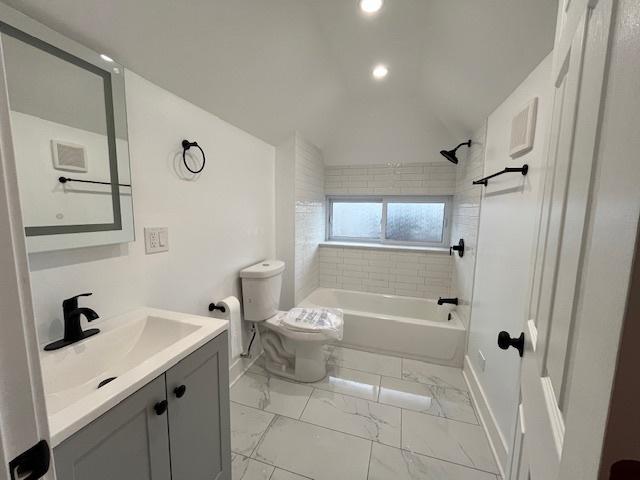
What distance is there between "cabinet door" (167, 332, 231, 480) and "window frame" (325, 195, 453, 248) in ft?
8.59

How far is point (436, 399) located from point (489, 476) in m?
0.54

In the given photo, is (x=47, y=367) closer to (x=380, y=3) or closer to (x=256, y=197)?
(x=256, y=197)

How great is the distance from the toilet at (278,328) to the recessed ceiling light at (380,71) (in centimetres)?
178

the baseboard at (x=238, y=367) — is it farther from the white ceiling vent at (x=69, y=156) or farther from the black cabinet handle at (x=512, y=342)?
the black cabinet handle at (x=512, y=342)

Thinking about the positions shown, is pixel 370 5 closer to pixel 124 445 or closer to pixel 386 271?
pixel 124 445

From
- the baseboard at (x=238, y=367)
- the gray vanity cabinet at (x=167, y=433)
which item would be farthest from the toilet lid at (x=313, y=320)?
the gray vanity cabinet at (x=167, y=433)

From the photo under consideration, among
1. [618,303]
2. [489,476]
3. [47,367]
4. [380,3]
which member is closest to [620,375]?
[618,303]

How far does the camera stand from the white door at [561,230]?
425 millimetres

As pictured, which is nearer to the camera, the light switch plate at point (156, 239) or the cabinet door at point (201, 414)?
the cabinet door at point (201, 414)

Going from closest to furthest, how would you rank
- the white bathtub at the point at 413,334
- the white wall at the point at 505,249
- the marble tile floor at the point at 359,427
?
the white wall at the point at 505,249 < the marble tile floor at the point at 359,427 < the white bathtub at the point at 413,334

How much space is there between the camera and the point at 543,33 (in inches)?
44.9

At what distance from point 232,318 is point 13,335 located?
1485 mm

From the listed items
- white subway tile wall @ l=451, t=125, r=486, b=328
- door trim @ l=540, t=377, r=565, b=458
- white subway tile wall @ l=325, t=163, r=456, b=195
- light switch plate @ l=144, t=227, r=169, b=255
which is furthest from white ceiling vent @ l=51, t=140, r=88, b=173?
white subway tile wall @ l=325, t=163, r=456, b=195

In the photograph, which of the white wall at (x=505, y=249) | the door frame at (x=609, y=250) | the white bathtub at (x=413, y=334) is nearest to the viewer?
the door frame at (x=609, y=250)
